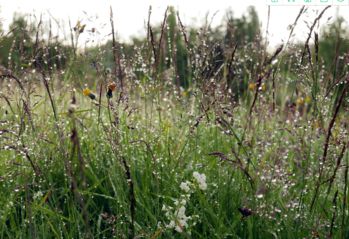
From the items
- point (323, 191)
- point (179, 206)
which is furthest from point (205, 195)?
point (323, 191)

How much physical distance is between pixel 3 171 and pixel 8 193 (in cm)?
11

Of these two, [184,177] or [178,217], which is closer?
[178,217]

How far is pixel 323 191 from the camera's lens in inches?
82.3

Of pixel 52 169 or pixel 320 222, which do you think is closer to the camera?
pixel 320 222

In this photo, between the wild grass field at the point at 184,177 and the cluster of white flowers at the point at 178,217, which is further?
the wild grass field at the point at 184,177

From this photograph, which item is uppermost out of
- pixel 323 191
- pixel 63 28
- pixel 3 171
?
pixel 63 28

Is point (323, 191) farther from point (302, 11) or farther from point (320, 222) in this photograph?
point (302, 11)

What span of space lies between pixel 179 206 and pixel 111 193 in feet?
1.97

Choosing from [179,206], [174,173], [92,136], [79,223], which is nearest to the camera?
[179,206]

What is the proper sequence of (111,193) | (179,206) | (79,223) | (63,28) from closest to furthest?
(179,206) < (79,223) < (111,193) < (63,28)

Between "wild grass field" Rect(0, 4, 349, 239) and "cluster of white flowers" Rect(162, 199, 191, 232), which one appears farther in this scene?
"wild grass field" Rect(0, 4, 349, 239)

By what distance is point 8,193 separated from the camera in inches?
80.0

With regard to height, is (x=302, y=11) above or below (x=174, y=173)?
above

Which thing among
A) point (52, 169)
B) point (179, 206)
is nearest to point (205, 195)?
point (179, 206)
